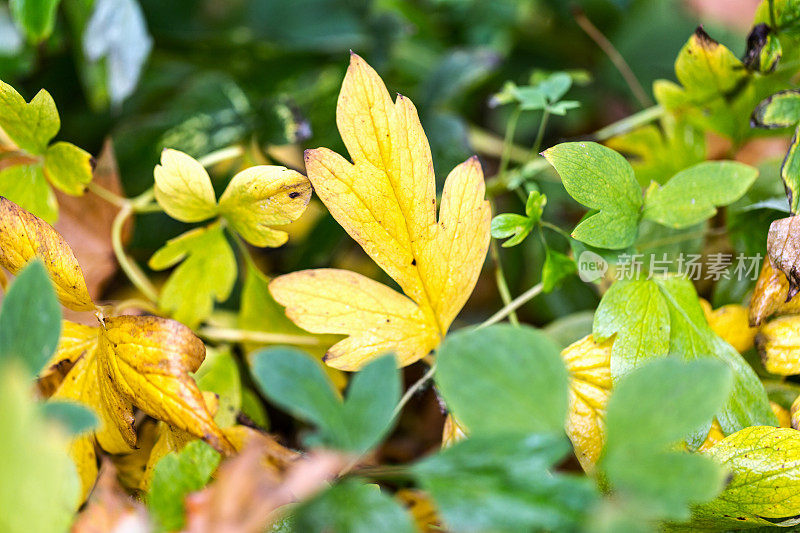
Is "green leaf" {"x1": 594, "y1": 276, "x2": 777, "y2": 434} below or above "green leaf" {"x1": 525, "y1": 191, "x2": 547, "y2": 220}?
above

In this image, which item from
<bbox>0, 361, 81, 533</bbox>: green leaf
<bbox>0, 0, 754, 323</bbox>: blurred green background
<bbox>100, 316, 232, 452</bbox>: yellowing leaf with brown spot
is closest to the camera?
<bbox>0, 361, 81, 533</bbox>: green leaf

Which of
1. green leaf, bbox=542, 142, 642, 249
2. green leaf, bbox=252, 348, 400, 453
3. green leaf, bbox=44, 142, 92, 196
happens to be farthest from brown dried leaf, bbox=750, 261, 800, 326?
green leaf, bbox=44, 142, 92, 196

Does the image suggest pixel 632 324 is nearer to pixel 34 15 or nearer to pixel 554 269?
pixel 554 269

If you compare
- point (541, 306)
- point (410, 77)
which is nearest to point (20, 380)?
point (541, 306)

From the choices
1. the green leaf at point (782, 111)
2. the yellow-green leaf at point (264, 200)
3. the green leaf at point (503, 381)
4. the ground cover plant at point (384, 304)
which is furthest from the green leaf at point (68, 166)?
the green leaf at point (782, 111)

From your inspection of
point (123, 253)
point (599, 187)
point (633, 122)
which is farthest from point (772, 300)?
point (123, 253)

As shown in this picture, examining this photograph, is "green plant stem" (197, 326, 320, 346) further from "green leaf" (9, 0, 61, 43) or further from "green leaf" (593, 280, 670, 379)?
"green leaf" (9, 0, 61, 43)

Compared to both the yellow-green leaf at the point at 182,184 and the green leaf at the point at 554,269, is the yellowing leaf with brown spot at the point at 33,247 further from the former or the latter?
the green leaf at the point at 554,269
